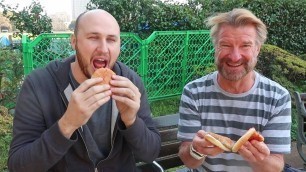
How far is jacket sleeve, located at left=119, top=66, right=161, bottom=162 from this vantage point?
2.08 m

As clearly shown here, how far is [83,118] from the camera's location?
1.79 meters

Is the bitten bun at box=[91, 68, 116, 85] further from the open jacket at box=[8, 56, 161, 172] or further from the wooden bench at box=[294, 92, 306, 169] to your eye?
the wooden bench at box=[294, 92, 306, 169]

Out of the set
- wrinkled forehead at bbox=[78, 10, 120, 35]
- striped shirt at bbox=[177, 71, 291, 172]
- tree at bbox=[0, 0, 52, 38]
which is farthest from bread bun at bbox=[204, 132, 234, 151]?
tree at bbox=[0, 0, 52, 38]

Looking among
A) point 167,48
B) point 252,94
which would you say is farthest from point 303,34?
point 252,94

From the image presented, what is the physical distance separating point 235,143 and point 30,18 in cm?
501

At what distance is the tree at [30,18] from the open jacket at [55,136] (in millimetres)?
4151

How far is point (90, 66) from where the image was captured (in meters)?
2.07

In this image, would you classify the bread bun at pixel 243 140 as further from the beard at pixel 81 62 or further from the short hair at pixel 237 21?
the beard at pixel 81 62

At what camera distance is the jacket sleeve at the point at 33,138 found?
185 centimetres

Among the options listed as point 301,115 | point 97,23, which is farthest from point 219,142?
point 301,115

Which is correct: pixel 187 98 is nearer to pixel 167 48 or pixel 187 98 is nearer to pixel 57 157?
pixel 57 157

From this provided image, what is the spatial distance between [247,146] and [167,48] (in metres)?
4.97

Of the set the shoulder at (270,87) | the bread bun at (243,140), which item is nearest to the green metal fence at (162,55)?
the shoulder at (270,87)

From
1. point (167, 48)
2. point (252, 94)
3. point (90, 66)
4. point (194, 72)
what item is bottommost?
point (194, 72)
